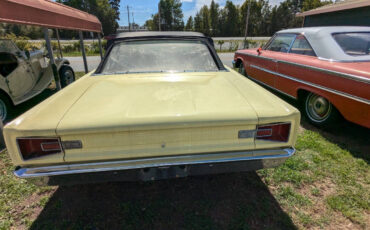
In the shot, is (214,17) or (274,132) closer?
(274,132)

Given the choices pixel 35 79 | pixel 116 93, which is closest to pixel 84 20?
pixel 35 79

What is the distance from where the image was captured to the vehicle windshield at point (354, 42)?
3.52 meters

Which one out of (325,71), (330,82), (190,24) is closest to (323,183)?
(330,82)

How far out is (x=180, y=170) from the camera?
1.63 metres

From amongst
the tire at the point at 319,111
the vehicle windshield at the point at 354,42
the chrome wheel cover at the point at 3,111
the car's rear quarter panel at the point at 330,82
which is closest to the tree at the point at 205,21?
the car's rear quarter panel at the point at 330,82

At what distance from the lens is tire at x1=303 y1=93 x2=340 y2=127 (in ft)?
10.7

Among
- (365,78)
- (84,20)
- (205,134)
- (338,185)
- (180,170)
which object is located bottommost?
(338,185)

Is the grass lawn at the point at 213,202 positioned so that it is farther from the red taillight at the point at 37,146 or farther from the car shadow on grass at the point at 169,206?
the red taillight at the point at 37,146

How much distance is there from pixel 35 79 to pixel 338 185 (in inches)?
246

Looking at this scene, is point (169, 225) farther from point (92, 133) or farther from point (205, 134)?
point (92, 133)

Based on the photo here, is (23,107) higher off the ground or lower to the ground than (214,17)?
lower

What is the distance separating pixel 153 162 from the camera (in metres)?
1.55

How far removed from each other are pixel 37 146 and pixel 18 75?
399cm

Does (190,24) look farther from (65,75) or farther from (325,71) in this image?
(325,71)
